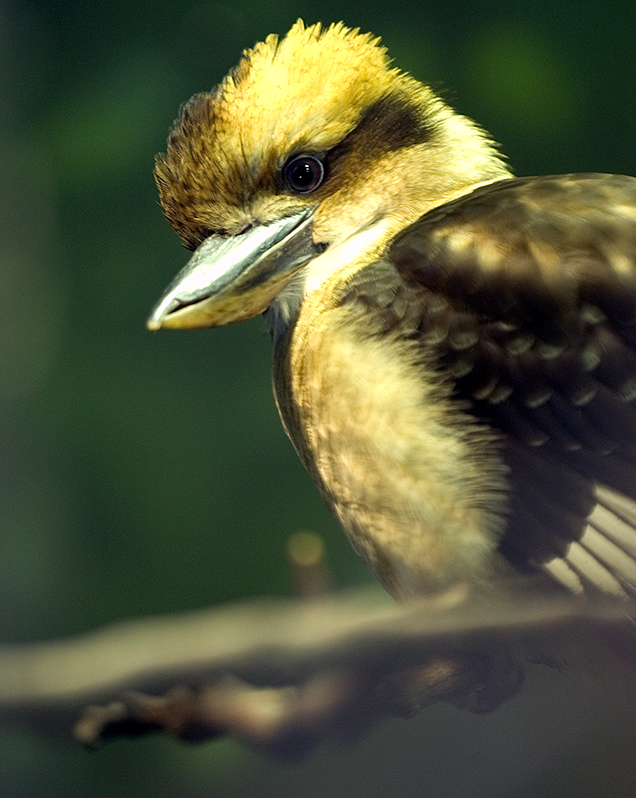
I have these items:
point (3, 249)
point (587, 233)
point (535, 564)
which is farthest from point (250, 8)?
point (535, 564)

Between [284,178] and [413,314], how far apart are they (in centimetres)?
16

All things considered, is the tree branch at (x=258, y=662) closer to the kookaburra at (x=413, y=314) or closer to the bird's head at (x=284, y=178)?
the kookaburra at (x=413, y=314)

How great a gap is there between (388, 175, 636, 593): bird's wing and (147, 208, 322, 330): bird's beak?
0.32 feet

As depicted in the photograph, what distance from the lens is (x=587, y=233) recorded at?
613 mm

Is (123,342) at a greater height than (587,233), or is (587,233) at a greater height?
(587,233)

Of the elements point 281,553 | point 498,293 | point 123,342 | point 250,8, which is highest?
point 250,8

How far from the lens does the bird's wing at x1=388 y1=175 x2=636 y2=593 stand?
0.57 m

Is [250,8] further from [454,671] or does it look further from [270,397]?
[454,671]

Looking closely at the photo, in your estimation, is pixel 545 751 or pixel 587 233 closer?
pixel 545 751

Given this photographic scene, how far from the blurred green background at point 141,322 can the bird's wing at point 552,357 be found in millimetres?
450

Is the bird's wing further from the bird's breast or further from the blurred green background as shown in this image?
the blurred green background

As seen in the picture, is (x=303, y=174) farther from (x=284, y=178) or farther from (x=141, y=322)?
(x=141, y=322)

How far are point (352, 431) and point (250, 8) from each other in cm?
71

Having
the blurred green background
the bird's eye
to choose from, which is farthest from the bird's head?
the blurred green background
